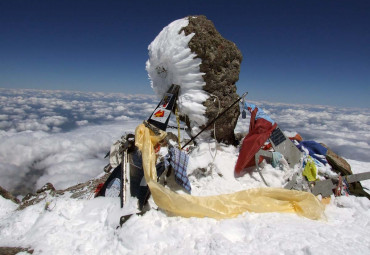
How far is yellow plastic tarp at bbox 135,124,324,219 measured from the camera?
256 cm

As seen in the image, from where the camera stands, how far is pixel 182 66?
439cm

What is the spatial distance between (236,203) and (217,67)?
3.05 metres

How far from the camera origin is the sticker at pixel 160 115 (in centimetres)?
427

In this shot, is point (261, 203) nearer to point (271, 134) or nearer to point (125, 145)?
point (271, 134)

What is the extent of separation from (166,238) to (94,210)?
1332mm

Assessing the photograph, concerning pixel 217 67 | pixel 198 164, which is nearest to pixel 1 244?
pixel 198 164

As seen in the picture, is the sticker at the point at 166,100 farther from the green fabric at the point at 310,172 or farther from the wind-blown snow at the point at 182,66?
the green fabric at the point at 310,172

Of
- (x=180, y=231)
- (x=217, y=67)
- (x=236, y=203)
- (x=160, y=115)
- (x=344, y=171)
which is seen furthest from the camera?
(x=217, y=67)

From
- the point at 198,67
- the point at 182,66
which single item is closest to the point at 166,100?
the point at 182,66

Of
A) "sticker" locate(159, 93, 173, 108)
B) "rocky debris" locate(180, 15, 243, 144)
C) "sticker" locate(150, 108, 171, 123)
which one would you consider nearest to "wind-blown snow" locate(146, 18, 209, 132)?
"rocky debris" locate(180, 15, 243, 144)

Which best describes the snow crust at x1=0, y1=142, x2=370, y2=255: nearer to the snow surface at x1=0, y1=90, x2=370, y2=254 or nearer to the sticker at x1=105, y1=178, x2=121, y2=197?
the snow surface at x1=0, y1=90, x2=370, y2=254

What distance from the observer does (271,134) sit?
4230 millimetres

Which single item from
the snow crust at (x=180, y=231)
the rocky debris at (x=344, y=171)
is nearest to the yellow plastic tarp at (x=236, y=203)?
the snow crust at (x=180, y=231)

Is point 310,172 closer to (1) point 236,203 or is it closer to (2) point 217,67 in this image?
(1) point 236,203
